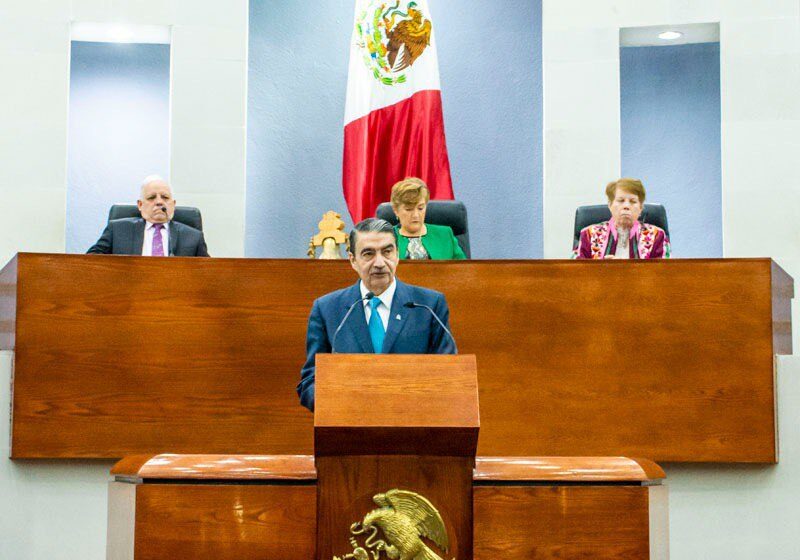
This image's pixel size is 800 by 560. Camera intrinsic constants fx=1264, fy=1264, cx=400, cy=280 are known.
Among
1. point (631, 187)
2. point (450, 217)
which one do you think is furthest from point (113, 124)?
point (631, 187)

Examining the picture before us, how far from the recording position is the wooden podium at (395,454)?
210 cm

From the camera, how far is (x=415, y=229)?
501cm

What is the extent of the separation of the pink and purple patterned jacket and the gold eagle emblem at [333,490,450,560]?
2938 millimetres

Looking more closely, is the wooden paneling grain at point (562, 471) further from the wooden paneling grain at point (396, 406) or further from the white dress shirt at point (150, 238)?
the white dress shirt at point (150, 238)

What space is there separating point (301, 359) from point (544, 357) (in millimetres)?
841

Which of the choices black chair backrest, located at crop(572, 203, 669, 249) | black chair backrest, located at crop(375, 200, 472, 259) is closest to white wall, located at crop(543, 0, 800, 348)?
black chair backrest, located at crop(572, 203, 669, 249)

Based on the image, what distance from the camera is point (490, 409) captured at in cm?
435

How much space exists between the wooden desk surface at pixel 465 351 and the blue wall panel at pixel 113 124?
123 inches

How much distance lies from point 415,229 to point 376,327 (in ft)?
6.25

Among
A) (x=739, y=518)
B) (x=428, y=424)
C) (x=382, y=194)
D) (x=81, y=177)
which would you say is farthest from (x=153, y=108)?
(x=428, y=424)

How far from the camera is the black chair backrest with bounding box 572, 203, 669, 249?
5.38 metres

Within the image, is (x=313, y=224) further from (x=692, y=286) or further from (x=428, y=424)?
(x=428, y=424)

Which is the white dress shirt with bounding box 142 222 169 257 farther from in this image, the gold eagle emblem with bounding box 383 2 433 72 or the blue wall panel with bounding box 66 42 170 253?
the blue wall panel with bounding box 66 42 170 253

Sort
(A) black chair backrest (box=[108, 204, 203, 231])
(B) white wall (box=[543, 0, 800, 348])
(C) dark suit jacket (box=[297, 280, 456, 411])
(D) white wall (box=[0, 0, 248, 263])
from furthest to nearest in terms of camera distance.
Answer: (D) white wall (box=[0, 0, 248, 263]) → (B) white wall (box=[543, 0, 800, 348]) → (A) black chair backrest (box=[108, 204, 203, 231]) → (C) dark suit jacket (box=[297, 280, 456, 411])
